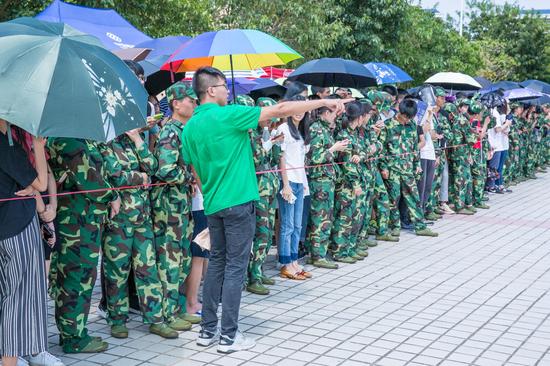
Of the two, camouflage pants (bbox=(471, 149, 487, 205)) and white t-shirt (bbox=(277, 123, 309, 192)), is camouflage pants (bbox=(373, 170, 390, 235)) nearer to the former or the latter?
white t-shirt (bbox=(277, 123, 309, 192))

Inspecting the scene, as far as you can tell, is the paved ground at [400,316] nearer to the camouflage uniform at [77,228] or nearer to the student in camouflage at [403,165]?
the camouflage uniform at [77,228]

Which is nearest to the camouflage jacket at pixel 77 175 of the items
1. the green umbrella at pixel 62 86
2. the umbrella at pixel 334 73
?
the green umbrella at pixel 62 86

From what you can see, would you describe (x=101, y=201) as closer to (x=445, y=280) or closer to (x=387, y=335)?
(x=387, y=335)

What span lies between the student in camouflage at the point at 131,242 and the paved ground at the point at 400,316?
0.18m

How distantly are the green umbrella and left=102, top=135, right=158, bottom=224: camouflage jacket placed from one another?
1.00 m

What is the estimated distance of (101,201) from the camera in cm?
536

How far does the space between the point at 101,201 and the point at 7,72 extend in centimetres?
145

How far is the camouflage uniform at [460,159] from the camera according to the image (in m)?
12.2

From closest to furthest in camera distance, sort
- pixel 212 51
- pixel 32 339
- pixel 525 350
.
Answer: pixel 32 339 < pixel 525 350 < pixel 212 51

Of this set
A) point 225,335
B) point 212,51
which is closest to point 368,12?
point 212,51

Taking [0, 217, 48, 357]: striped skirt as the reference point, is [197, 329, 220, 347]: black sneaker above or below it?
below

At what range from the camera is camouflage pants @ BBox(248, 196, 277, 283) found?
7121mm

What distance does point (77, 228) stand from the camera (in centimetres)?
532

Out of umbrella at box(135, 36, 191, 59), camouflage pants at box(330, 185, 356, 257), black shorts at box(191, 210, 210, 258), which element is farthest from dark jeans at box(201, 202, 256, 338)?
umbrella at box(135, 36, 191, 59)
